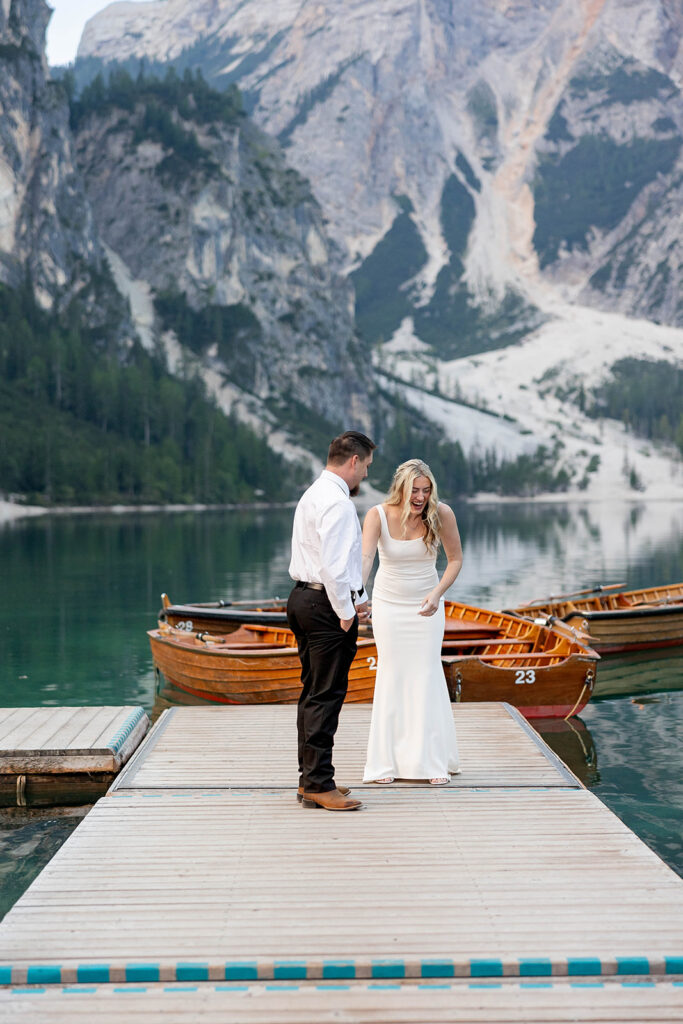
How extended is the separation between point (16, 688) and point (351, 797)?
16.1m

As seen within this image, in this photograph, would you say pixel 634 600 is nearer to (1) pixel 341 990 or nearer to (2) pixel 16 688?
(2) pixel 16 688

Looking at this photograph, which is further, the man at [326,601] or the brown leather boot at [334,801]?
the brown leather boot at [334,801]

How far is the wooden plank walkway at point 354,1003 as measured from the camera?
530cm

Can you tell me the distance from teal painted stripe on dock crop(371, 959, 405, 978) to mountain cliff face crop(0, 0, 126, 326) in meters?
159

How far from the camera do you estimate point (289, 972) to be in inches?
224

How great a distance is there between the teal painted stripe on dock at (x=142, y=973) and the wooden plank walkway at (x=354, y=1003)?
0.18ft

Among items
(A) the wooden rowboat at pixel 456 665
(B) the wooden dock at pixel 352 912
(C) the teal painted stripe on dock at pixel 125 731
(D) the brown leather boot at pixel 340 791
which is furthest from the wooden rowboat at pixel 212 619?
Result: (D) the brown leather boot at pixel 340 791

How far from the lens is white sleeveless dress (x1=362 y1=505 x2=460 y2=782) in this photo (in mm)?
9297

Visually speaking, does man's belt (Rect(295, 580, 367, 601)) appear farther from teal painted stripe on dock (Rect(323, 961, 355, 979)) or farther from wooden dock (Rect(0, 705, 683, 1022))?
teal painted stripe on dock (Rect(323, 961, 355, 979))

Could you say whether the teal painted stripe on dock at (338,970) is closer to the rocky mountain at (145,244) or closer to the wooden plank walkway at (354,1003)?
the wooden plank walkway at (354,1003)

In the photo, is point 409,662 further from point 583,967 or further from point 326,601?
point 583,967

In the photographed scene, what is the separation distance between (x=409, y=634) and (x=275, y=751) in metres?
2.74

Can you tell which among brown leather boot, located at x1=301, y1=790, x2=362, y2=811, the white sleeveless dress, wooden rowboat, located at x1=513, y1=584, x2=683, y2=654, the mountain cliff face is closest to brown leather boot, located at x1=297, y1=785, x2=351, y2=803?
brown leather boot, located at x1=301, y1=790, x2=362, y2=811

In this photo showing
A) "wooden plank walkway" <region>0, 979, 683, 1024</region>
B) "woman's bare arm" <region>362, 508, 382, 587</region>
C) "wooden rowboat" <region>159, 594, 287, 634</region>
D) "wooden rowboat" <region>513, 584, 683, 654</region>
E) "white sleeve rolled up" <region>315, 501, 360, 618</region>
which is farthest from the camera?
"wooden rowboat" <region>513, 584, 683, 654</region>
